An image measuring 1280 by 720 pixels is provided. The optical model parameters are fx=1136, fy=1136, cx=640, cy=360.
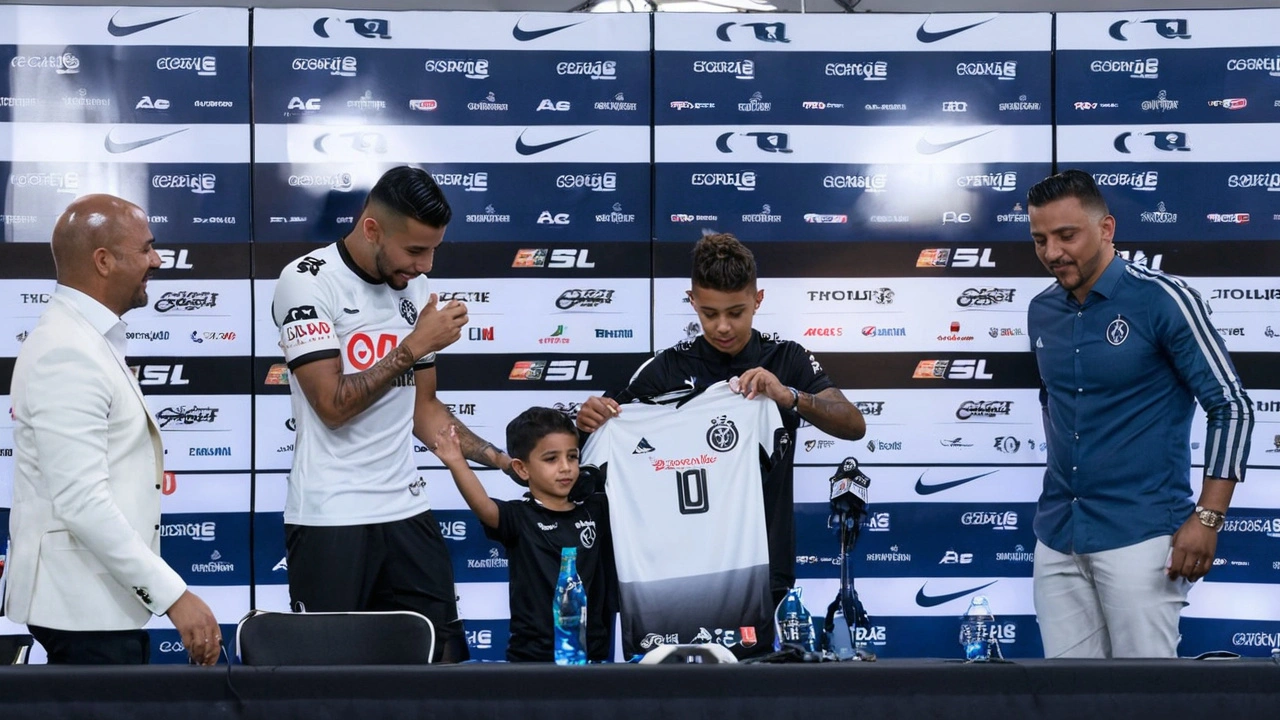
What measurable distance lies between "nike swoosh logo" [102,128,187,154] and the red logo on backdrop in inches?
92.0

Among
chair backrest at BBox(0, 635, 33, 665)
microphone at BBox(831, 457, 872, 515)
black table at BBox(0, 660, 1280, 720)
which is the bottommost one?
chair backrest at BBox(0, 635, 33, 665)

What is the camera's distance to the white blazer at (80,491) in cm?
225

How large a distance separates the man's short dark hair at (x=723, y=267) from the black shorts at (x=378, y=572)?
3.17 ft

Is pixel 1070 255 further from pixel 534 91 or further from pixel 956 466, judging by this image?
pixel 534 91

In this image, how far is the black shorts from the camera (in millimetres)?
2791

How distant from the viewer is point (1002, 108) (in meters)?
4.77

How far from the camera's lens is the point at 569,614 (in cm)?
261

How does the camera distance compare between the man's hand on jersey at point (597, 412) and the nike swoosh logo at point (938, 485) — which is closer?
the man's hand on jersey at point (597, 412)

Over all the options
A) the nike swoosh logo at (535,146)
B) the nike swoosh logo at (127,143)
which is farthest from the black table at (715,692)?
the nike swoosh logo at (127,143)

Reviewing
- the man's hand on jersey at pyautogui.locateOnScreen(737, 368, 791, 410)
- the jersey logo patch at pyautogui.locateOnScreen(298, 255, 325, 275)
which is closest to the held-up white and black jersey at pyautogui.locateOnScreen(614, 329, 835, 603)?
the man's hand on jersey at pyautogui.locateOnScreen(737, 368, 791, 410)

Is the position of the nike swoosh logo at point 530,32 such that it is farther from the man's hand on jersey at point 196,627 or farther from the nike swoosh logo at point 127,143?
the man's hand on jersey at point 196,627

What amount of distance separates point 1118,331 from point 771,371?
92 centimetres

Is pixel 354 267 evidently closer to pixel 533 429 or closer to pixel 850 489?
pixel 533 429

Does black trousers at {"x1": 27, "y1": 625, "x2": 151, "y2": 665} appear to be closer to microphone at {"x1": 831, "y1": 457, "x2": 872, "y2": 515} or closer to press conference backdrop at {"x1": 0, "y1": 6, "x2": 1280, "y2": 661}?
microphone at {"x1": 831, "y1": 457, "x2": 872, "y2": 515}
